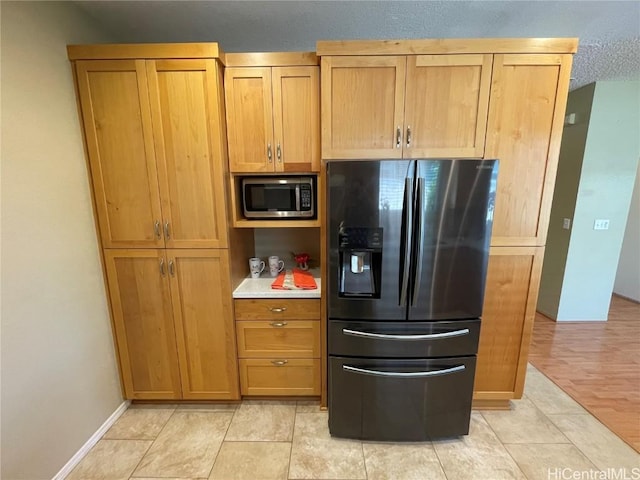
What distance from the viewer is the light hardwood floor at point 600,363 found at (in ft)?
6.37

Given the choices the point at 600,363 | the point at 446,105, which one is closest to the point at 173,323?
the point at 446,105

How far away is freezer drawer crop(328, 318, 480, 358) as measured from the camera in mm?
1572

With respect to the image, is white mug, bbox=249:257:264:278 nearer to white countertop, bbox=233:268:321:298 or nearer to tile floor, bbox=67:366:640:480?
white countertop, bbox=233:268:321:298

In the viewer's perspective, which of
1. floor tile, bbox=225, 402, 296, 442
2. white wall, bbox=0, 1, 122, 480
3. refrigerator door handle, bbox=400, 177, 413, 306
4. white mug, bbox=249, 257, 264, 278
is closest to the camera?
→ white wall, bbox=0, 1, 122, 480

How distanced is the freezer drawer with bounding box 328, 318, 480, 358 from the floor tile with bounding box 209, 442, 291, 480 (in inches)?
29.8

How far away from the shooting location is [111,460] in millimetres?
1617

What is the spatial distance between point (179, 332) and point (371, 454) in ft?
4.69

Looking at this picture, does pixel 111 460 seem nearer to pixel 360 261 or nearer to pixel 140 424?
pixel 140 424

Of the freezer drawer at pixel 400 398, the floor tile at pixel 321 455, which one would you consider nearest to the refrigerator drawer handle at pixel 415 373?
the freezer drawer at pixel 400 398

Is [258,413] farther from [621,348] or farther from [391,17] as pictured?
[621,348]

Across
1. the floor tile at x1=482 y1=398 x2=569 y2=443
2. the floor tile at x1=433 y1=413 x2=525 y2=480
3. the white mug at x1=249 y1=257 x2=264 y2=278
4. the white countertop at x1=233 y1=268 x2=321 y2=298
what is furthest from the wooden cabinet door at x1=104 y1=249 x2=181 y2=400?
the floor tile at x1=482 y1=398 x2=569 y2=443

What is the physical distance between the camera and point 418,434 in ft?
5.48

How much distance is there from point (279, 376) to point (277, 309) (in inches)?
19.9

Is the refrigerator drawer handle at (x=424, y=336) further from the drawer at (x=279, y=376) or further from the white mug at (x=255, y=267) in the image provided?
the white mug at (x=255, y=267)
